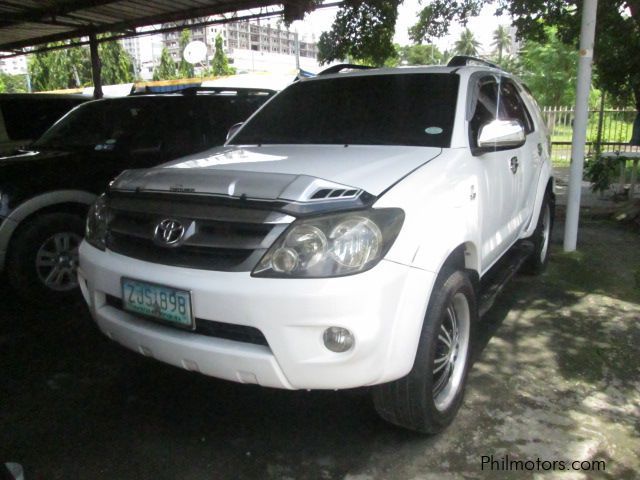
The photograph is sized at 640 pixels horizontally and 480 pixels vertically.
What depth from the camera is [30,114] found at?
715 cm

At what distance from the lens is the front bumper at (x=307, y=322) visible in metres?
2.08

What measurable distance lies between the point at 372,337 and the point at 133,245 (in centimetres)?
123

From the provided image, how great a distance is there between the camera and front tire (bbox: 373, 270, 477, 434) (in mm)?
2355

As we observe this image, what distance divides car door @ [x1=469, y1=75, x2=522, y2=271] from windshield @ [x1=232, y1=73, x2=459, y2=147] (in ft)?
0.72

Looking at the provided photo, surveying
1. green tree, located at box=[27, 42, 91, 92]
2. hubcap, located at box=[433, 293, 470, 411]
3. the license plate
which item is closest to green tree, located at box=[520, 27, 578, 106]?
hubcap, located at box=[433, 293, 470, 411]

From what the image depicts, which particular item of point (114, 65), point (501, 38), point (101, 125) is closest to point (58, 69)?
point (114, 65)

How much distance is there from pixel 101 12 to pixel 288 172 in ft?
29.7

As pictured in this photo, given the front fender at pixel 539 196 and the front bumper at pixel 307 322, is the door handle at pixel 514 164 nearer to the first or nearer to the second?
the front fender at pixel 539 196

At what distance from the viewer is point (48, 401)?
9.86 ft

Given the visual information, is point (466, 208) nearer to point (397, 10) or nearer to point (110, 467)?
point (110, 467)

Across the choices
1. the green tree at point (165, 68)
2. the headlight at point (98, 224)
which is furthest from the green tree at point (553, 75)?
the green tree at point (165, 68)

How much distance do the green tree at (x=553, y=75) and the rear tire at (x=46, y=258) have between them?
29.2 metres

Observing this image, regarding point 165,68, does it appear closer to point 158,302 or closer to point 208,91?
point 208,91

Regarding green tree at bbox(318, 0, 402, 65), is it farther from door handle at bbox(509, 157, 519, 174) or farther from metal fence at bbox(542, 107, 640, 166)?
door handle at bbox(509, 157, 519, 174)
